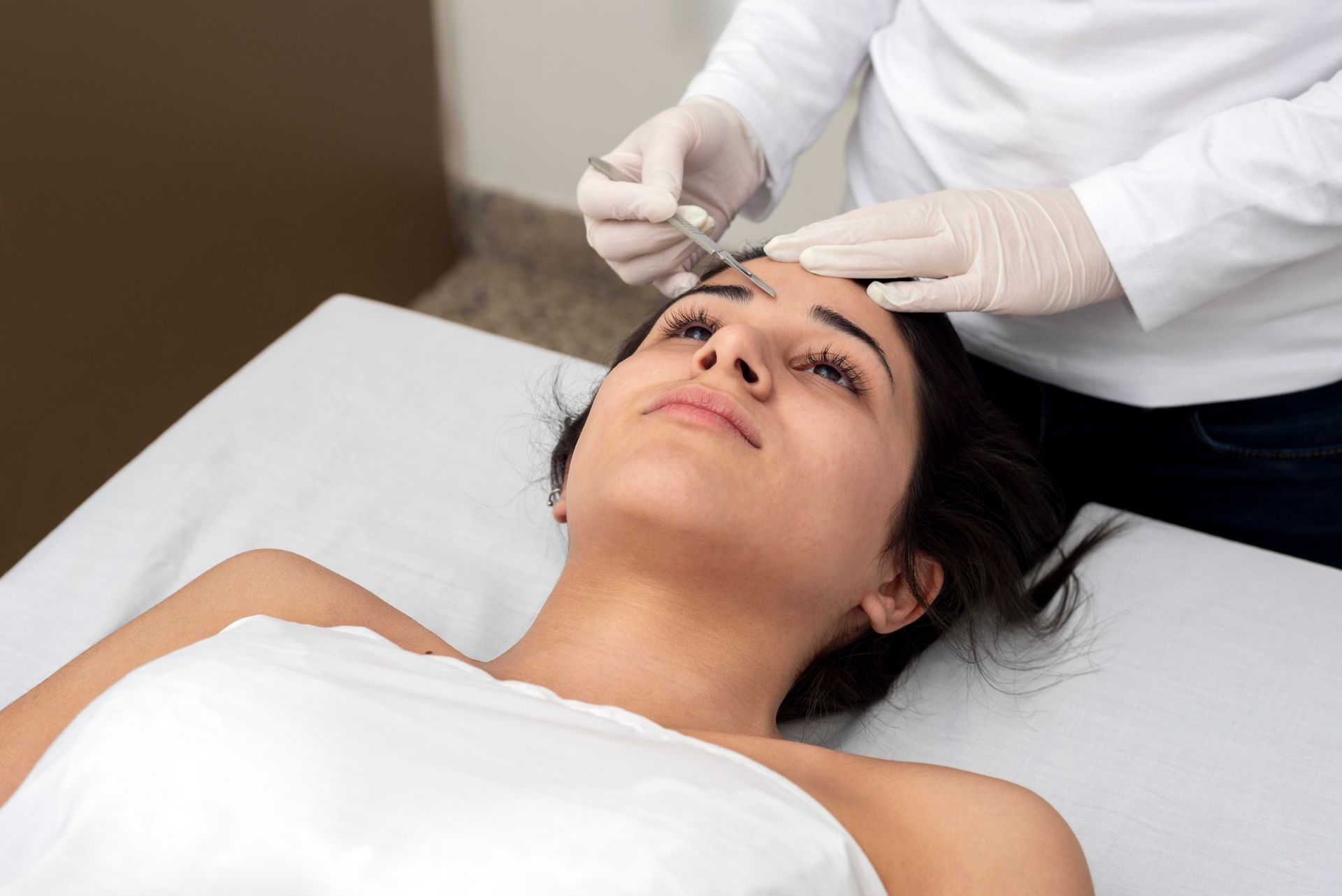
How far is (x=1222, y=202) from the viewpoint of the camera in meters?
1.14

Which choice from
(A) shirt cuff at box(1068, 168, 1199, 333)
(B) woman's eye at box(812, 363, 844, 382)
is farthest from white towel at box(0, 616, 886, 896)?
(A) shirt cuff at box(1068, 168, 1199, 333)

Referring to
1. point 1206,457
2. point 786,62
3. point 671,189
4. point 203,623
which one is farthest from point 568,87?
point 203,623

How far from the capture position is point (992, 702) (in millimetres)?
1165

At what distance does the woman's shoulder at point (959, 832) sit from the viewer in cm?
84

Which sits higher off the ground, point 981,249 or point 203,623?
point 981,249

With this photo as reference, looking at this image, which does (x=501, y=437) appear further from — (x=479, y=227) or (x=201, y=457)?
(x=479, y=227)

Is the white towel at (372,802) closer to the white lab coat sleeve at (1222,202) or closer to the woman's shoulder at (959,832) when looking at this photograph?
the woman's shoulder at (959,832)

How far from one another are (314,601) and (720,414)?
0.41 m

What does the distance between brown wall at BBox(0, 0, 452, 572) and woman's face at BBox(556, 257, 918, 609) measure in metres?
1.18

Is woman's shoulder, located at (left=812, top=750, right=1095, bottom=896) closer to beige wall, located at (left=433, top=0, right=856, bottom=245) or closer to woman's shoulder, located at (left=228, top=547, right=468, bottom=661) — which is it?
woman's shoulder, located at (left=228, top=547, right=468, bottom=661)

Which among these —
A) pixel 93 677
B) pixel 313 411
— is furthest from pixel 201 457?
pixel 93 677

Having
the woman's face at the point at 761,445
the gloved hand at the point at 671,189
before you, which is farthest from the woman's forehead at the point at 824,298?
the gloved hand at the point at 671,189

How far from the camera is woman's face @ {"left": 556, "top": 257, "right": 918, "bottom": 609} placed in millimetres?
972

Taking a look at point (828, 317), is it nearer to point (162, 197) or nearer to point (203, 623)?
point (203, 623)
